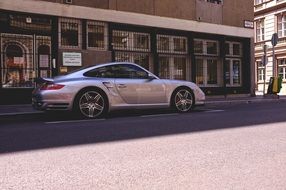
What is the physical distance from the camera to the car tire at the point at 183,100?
444 inches

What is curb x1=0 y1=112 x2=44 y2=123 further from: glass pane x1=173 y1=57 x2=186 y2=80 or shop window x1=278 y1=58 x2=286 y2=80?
shop window x1=278 y1=58 x2=286 y2=80

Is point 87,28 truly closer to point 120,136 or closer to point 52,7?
point 52,7

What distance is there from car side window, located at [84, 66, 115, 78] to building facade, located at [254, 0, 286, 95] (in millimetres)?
23109

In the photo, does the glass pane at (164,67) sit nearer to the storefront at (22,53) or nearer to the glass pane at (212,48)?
the glass pane at (212,48)

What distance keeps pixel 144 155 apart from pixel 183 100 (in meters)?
5.98

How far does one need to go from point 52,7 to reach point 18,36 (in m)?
1.77

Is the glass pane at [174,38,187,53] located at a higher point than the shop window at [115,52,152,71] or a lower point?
higher

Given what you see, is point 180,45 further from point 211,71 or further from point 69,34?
point 69,34

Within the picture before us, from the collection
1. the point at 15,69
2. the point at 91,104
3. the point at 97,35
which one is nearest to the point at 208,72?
the point at 97,35

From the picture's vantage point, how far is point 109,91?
10.1 meters

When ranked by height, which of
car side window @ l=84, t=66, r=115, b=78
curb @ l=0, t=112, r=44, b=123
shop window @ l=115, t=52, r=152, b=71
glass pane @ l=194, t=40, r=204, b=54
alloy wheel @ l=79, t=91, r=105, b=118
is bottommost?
curb @ l=0, t=112, r=44, b=123

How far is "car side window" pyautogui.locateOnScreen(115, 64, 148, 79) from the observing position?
10609 millimetres

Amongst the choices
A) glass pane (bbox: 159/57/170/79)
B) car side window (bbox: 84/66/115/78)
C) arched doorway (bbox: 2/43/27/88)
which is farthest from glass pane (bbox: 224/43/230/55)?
car side window (bbox: 84/66/115/78)

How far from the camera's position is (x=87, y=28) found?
1650 cm
